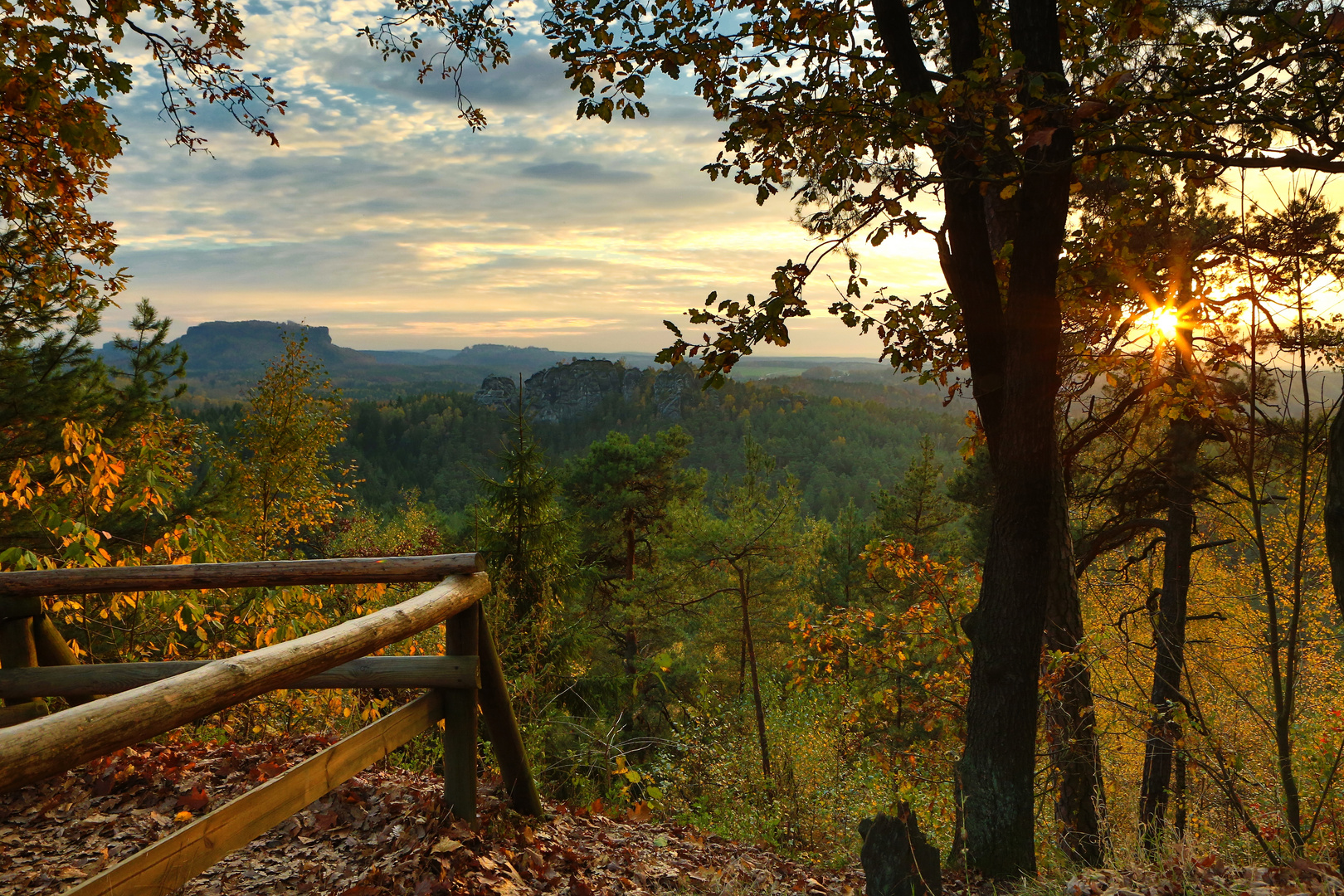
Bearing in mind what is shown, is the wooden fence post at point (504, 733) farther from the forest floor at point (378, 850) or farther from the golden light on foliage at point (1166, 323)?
the golden light on foliage at point (1166, 323)

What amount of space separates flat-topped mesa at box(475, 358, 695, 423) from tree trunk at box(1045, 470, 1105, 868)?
373 feet

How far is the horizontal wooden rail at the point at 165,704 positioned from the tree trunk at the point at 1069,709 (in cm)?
505

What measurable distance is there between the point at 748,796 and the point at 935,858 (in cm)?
1299

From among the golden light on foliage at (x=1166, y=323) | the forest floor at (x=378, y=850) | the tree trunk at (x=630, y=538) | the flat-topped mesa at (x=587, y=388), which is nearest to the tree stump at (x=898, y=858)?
the forest floor at (x=378, y=850)

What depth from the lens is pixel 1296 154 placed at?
3371 millimetres

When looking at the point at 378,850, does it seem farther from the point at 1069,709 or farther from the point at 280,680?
→ the point at 1069,709

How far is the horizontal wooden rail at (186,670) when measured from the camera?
324 centimetres

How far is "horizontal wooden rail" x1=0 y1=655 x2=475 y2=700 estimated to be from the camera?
3.24 meters

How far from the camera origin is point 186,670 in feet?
10.4

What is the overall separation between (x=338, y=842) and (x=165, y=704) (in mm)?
2243

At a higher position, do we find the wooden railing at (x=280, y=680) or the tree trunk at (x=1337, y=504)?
the tree trunk at (x=1337, y=504)

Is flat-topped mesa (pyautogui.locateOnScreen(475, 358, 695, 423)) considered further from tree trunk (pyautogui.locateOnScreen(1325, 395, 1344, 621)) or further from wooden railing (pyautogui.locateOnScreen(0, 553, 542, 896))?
tree trunk (pyautogui.locateOnScreen(1325, 395, 1344, 621))

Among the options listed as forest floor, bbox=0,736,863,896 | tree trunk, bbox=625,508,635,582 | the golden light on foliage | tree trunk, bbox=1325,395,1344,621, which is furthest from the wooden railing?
tree trunk, bbox=625,508,635,582

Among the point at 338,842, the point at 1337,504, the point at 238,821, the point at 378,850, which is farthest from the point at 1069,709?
the point at 238,821
